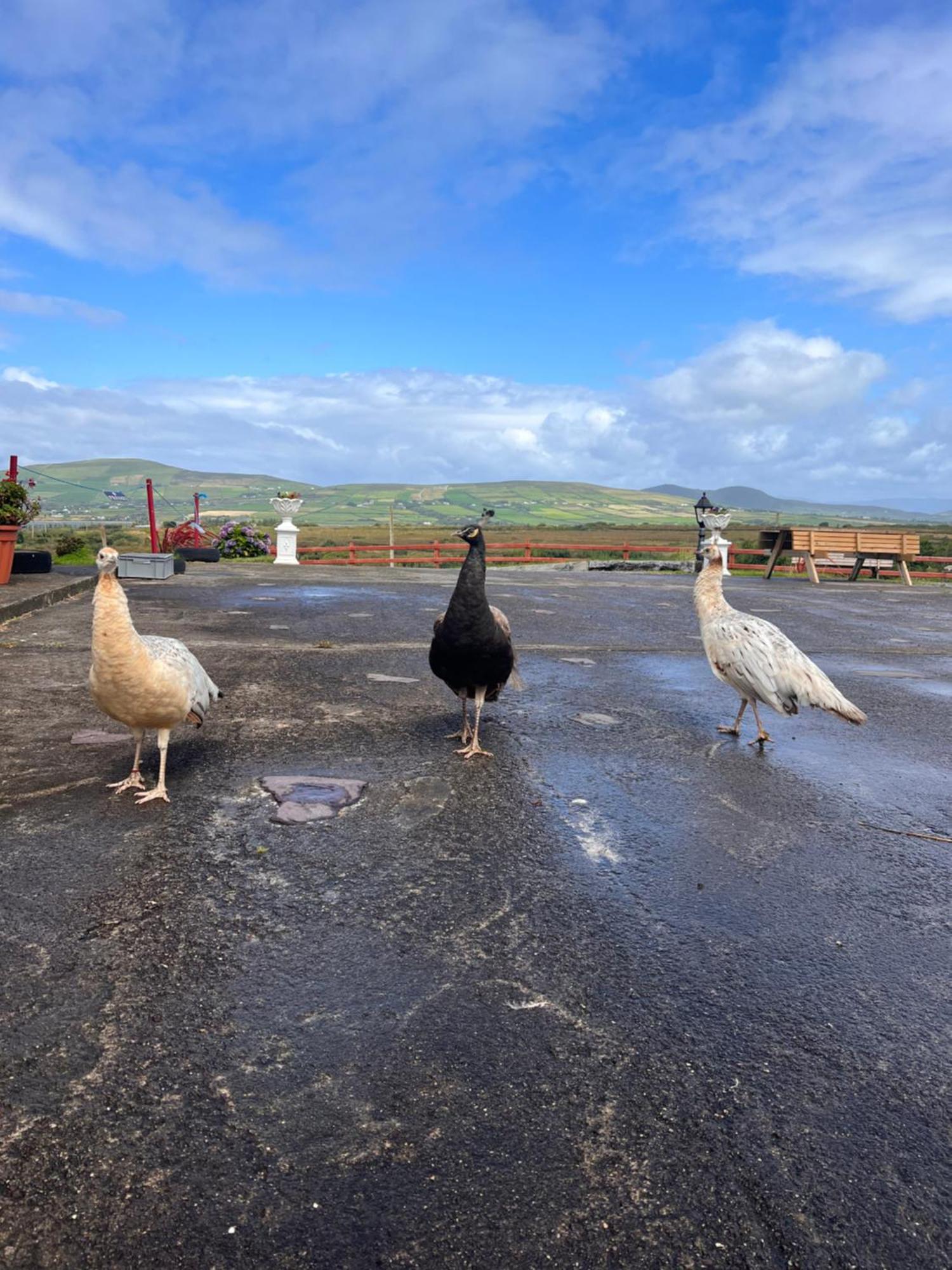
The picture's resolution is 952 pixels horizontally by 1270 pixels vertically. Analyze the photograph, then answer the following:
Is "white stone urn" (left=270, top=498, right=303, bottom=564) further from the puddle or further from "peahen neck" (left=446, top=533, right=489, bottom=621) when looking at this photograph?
the puddle

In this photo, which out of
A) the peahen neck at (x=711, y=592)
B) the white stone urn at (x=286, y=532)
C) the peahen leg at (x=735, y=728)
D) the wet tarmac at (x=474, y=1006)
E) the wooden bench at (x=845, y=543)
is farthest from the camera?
the white stone urn at (x=286, y=532)

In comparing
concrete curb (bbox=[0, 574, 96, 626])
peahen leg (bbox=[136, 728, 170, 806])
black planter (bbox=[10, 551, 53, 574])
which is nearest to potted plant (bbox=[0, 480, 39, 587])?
concrete curb (bbox=[0, 574, 96, 626])

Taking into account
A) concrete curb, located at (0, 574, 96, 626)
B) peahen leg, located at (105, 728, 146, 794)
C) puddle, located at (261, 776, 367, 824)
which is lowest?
puddle, located at (261, 776, 367, 824)

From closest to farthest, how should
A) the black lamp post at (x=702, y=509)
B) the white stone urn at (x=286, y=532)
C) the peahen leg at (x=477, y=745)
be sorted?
the peahen leg at (x=477, y=745), the black lamp post at (x=702, y=509), the white stone urn at (x=286, y=532)

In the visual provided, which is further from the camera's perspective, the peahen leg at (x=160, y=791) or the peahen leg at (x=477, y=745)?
the peahen leg at (x=477, y=745)

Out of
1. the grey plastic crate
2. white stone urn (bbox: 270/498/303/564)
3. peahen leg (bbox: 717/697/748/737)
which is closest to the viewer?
peahen leg (bbox: 717/697/748/737)

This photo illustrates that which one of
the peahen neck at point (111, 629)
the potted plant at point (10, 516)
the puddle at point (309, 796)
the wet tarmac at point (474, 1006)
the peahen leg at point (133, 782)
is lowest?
the wet tarmac at point (474, 1006)

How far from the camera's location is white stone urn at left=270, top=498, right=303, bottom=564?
75.2 ft

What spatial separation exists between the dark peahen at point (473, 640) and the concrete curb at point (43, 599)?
6.83 metres

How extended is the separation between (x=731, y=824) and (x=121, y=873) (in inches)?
118

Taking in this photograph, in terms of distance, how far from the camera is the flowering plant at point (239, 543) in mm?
27016

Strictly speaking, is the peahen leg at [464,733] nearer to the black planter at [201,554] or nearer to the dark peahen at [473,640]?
the dark peahen at [473,640]

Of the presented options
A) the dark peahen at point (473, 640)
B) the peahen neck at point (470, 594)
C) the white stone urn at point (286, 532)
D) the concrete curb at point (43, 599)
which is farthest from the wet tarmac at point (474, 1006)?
the white stone urn at point (286, 532)

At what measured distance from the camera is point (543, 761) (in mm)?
5371
